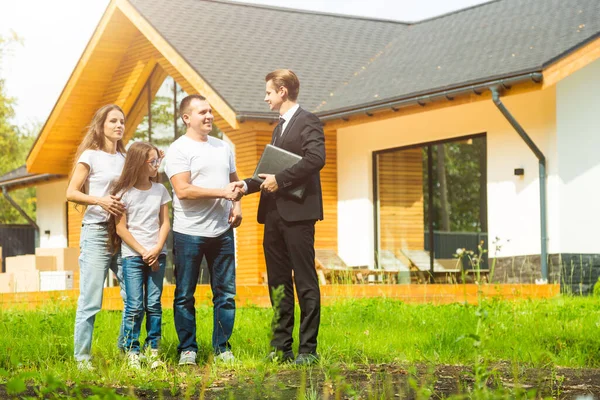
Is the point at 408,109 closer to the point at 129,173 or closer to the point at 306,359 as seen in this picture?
the point at 129,173

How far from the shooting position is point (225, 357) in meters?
6.28

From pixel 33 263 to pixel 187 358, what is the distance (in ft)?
41.3

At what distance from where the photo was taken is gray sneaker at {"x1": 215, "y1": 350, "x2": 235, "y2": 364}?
6.15 metres

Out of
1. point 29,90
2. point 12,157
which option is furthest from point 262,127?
point 29,90

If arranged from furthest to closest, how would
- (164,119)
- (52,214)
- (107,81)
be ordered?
1. (52,214)
2. (107,81)
3. (164,119)

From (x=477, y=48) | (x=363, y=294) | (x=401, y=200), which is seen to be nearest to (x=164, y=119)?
(x=401, y=200)

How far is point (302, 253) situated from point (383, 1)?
176ft

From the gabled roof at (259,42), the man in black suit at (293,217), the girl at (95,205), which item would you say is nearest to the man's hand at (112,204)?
the girl at (95,205)

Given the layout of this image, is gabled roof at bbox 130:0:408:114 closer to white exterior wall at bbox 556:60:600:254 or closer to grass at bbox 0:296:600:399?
white exterior wall at bbox 556:60:600:254

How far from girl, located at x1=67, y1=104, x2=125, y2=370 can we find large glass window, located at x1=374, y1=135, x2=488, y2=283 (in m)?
9.10

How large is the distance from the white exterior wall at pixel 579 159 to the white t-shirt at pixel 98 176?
26.2ft

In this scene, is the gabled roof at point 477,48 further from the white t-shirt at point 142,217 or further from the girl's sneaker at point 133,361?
the girl's sneaker at point 133,361

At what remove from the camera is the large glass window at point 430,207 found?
15.2 metres

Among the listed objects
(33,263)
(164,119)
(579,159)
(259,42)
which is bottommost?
(33,263)
